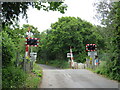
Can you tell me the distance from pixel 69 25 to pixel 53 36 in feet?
12.7

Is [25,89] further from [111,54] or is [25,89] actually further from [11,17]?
[111,54]

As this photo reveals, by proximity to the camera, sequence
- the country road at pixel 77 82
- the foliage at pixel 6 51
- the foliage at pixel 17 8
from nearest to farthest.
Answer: the foliage at pixel 17 8 → the foliage at pixel 6 51 → the country road at pixel 77 82

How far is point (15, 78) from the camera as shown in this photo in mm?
7797

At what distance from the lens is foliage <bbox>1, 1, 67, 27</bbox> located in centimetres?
524

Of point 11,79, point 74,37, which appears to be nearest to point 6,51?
point 11,79

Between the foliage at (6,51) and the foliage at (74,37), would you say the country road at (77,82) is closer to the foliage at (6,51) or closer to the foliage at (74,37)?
the foliage at (6,51)

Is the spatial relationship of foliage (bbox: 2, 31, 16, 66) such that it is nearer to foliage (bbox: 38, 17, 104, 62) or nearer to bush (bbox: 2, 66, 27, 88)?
bush (bbox: 2, 66, 27, 88)

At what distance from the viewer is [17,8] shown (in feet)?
17.6

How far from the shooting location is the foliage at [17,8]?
524 centimetres

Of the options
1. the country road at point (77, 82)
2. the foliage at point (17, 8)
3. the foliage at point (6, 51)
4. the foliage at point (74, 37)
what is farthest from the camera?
the foliage at point (74, 37)

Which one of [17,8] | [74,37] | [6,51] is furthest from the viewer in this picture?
[74,37]

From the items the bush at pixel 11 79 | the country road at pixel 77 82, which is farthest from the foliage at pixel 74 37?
the bush at pixel 11 79

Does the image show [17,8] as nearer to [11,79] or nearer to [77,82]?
[11,79]

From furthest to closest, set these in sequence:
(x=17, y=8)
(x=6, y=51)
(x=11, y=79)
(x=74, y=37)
Answer: (x=74, y=37), (x=6, y=51), (x=11, y=79), (x=17, y=8)
